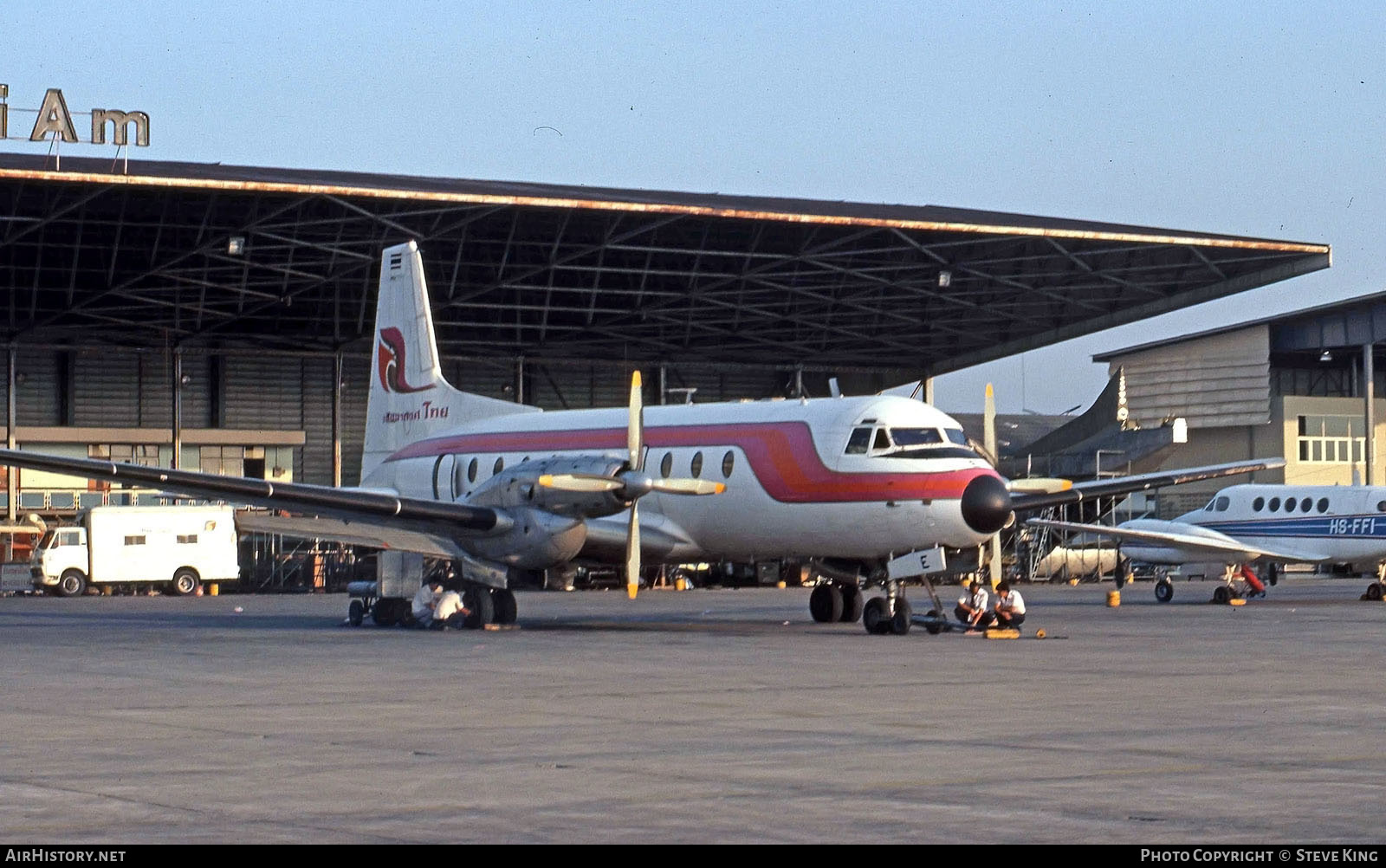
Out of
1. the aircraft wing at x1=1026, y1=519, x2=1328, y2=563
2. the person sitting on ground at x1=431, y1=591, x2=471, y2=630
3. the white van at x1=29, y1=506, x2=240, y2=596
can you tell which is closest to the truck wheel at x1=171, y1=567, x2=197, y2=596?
the white van at x1=29, y1=506, x2=240, y2=596

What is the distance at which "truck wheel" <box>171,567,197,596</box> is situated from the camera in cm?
5428

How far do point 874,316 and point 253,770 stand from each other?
198 feet

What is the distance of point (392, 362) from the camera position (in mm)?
38188

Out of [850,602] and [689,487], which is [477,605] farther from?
[850,602]

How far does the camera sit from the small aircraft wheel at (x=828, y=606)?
101 feet

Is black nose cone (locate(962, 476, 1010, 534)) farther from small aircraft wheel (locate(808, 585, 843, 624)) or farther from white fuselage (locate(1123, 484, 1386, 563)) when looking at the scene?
white fuselage (locate(1123, 484, 1386, 563))

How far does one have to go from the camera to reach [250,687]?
17.5 meters

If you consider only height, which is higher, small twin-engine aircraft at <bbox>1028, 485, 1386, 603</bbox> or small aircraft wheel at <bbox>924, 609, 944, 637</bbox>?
small twin-engine aircraft at <bbox>1028, 485, 1386, 603</bbox>

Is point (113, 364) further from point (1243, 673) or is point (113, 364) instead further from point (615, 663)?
point (1243, 673)

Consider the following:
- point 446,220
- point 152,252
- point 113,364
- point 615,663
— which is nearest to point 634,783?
point 615,663

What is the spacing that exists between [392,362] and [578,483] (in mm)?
11992

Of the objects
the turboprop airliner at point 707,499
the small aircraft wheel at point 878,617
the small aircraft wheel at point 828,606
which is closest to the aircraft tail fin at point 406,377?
the turboprop airliner at point 707,499

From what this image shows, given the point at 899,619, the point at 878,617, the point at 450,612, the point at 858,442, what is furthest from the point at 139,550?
the point at 899,619

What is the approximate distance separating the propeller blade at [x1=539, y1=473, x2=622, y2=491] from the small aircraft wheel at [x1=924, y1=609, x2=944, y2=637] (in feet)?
18.1
